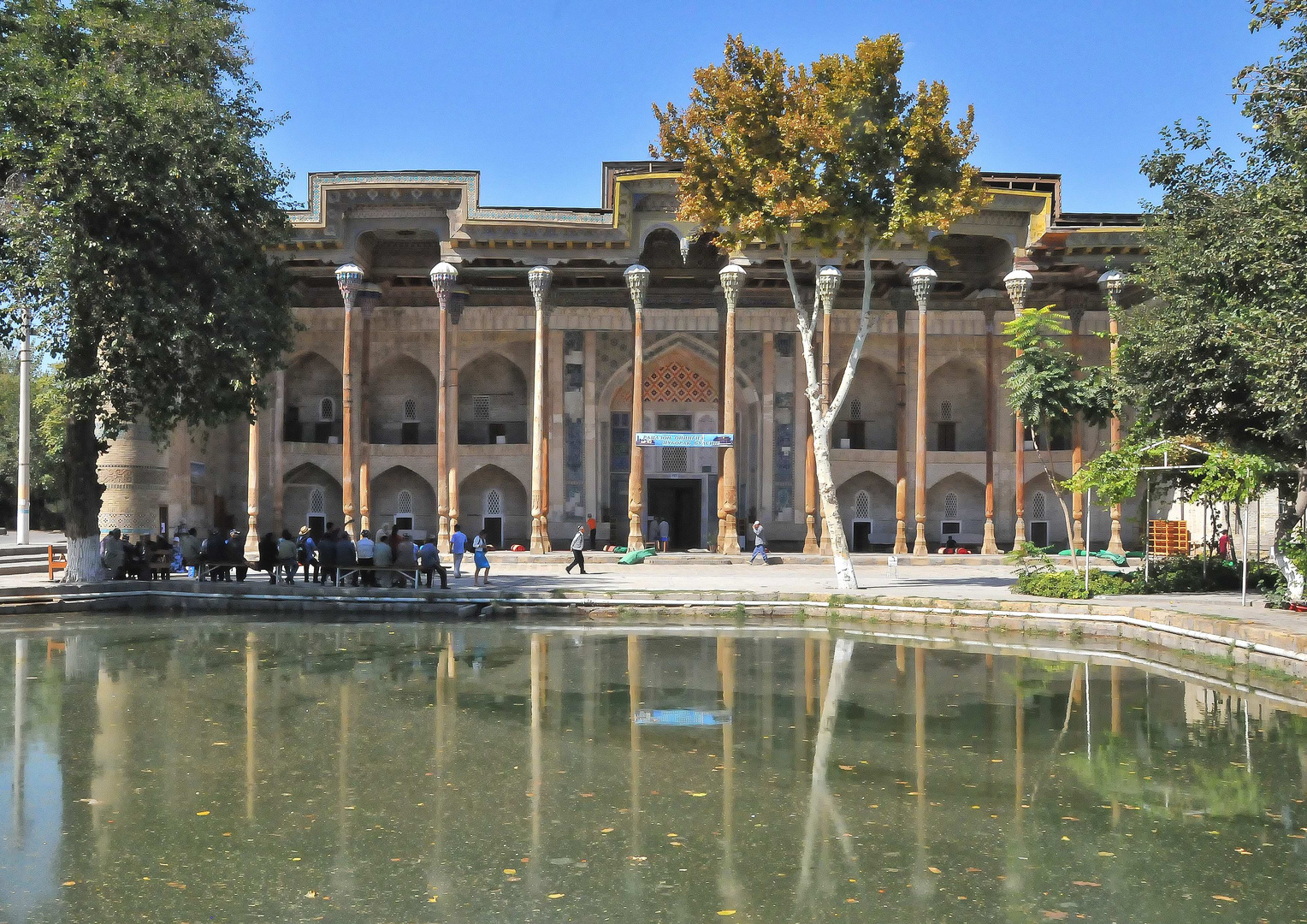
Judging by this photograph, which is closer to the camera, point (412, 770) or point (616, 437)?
point (412, 770)

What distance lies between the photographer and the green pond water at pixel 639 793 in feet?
15.0

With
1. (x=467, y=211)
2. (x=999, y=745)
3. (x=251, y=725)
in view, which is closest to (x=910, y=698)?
(x=999, y=745)

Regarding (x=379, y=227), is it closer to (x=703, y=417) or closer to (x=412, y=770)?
(x=703, y=417)

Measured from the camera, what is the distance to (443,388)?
1048 inches

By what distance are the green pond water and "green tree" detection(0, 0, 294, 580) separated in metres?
6.02

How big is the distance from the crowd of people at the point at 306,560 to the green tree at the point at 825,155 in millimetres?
6358

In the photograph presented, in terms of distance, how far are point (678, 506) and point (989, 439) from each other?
26.7ft

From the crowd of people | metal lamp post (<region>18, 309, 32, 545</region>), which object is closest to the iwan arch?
Result: metal lamp post (<region>18, 309, 32, 545</region>)

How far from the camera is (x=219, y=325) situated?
1641 cm

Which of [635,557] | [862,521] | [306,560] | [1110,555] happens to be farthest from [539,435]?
[1110,555]

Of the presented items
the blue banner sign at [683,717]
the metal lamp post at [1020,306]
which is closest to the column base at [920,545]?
the metal lamp post at [1020,306]

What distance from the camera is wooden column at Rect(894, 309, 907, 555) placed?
27.2m

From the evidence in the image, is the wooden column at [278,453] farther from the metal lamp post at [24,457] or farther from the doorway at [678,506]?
the doorway at [678,506]

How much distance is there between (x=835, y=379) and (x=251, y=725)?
2541 cm
